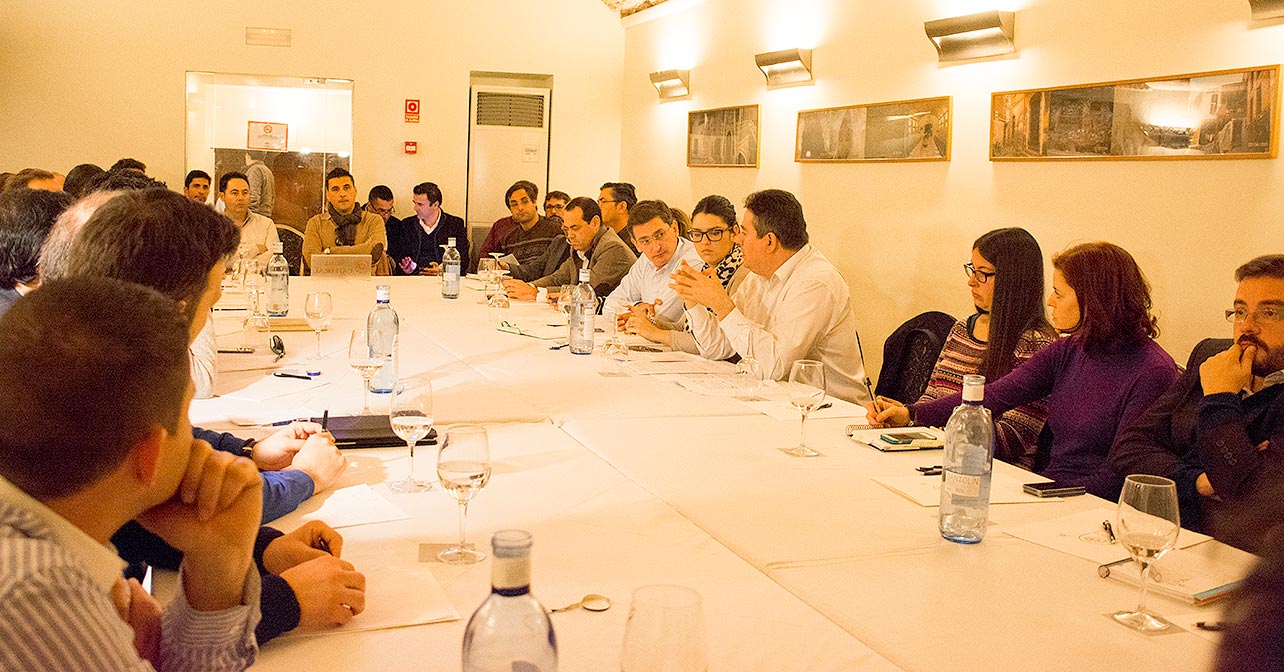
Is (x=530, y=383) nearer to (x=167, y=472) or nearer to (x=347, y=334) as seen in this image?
(x=347, y=334)

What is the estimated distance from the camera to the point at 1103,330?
2951 mm

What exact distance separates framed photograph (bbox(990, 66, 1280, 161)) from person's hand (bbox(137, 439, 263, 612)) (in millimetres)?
3830

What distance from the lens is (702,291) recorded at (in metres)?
4.08

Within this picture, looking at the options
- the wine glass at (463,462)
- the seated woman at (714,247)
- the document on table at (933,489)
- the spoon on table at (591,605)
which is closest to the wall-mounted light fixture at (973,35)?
the seated woman at (714,247)

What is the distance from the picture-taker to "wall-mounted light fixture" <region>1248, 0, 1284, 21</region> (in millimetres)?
3797

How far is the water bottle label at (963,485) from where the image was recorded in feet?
6.33

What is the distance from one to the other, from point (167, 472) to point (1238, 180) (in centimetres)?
398

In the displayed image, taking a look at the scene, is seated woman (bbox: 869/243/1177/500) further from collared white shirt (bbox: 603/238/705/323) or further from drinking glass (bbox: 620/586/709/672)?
collared white shirt (bbox: 603/238/705/323)

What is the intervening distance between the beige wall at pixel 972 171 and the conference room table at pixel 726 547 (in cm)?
195

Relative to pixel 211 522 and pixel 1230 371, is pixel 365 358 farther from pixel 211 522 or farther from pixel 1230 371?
pixel 1230 371

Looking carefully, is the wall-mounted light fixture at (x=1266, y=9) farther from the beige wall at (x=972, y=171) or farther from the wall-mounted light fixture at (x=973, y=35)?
the wall-mounted light fixture at (x=973, y=35)

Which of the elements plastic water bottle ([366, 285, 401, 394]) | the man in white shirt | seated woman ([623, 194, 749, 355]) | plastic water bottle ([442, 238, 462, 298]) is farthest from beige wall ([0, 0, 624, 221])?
plastic water bottle ([366, 285, 401, 394])

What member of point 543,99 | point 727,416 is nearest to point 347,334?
point 727,416

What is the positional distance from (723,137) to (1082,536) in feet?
20.5
